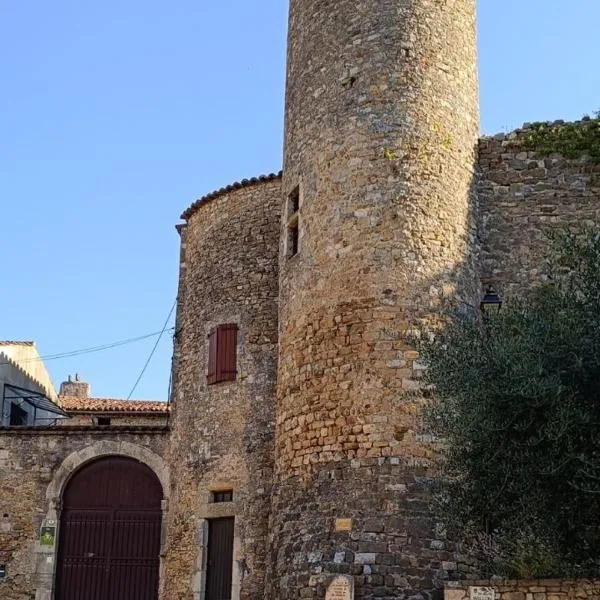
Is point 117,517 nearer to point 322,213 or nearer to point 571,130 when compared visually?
point 322,213

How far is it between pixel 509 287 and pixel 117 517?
8.82 meters

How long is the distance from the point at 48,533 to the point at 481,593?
10.6 meters

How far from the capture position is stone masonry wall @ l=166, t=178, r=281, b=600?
16281 millimetres

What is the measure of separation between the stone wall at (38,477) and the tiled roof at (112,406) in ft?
12.3

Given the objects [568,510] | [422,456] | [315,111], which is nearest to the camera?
[568,510]

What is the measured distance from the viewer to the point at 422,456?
12797 mm

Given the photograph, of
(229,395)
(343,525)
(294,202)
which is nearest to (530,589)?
(343,525)

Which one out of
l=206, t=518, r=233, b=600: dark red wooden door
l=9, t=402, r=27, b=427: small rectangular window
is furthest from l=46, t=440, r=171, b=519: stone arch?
l=9, t=402, r=27, b=427: small rectangular window

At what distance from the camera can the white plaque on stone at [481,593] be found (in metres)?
10.4

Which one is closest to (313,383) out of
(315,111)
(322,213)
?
(322,213)

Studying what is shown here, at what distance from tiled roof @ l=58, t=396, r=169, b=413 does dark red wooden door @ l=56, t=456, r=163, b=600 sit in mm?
3841

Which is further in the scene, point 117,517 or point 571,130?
point 117,517

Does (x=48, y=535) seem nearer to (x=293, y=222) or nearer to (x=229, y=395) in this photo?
(x=229, y=395)

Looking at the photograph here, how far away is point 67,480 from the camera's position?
63.0 ft
